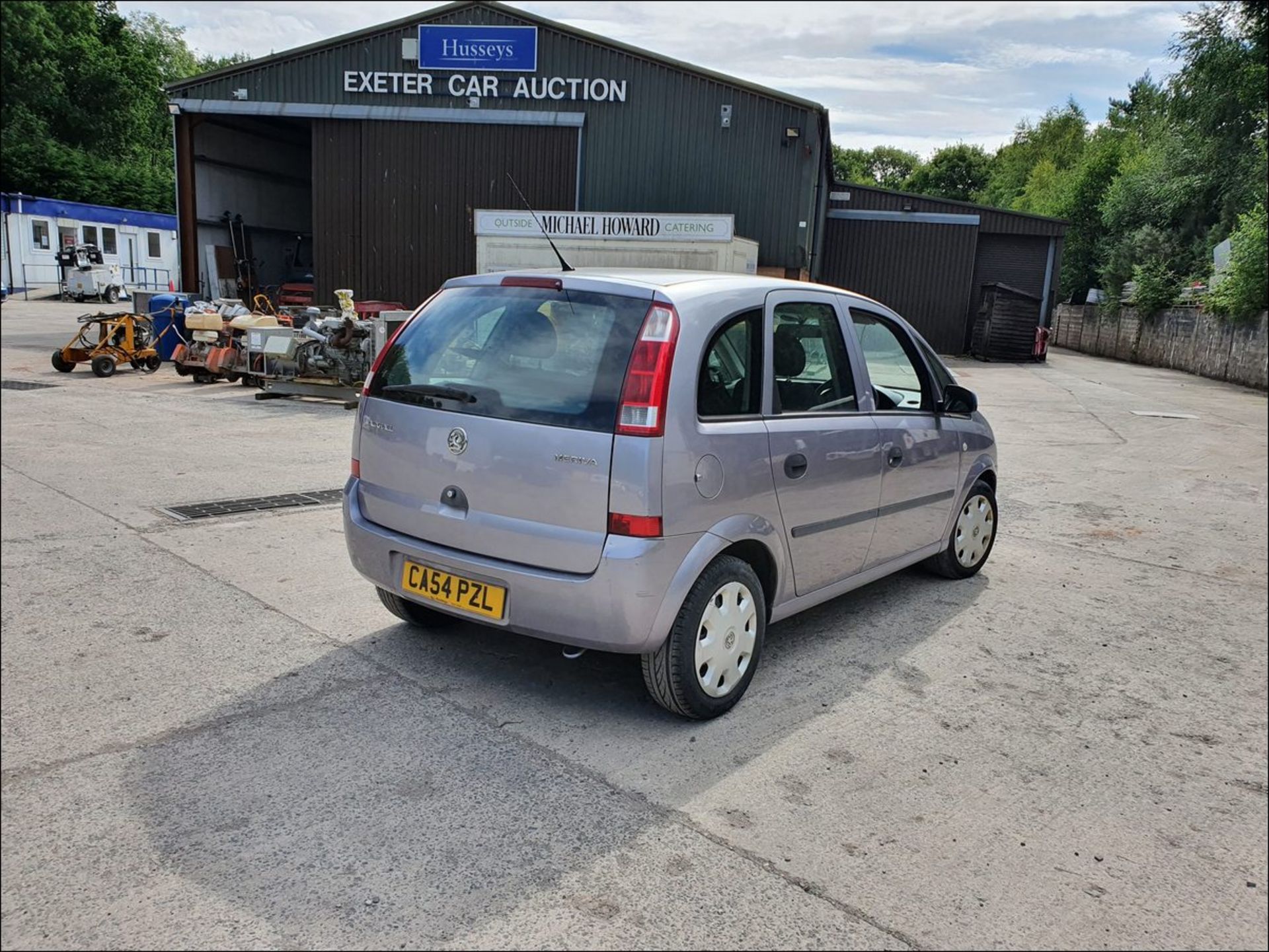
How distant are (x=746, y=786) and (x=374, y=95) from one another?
69.7 ft

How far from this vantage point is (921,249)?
88.7ft

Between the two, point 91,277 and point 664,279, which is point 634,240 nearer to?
point 664,279

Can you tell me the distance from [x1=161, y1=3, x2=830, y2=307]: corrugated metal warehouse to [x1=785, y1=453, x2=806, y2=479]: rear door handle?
1751 centimetres

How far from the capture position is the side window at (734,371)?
3.44m

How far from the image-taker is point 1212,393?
48.2 ft

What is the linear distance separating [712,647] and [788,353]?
4.22ft

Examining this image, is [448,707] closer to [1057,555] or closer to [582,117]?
[1057,555]

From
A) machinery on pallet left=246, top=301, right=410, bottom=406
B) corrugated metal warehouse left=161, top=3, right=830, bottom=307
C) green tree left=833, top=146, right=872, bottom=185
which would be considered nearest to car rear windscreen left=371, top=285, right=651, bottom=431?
machinery on pallet left=246, top=301, right=410, bottom=406

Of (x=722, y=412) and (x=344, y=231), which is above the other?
(x=344, y=231)

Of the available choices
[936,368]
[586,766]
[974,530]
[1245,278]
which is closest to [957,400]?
[936,368]

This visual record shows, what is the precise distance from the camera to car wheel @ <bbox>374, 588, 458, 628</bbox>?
4.23 metres

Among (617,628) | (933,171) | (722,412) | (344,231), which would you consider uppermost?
(933,171)

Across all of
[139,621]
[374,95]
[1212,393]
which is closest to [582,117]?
[374,95]

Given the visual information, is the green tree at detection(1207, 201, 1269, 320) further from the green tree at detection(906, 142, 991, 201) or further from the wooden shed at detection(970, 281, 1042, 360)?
the green tree at detection(906, 142, 991, 201)
